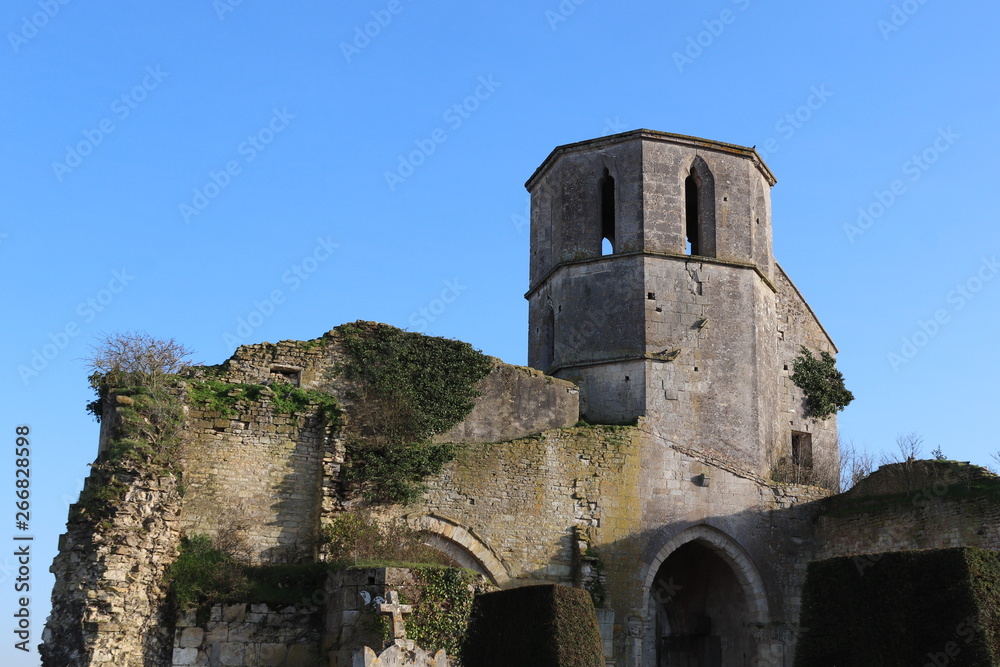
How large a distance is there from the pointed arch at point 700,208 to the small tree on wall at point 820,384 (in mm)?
3244

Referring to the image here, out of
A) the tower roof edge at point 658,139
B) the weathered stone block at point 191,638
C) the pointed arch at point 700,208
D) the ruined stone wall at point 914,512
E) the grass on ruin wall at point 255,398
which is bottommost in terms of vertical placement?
the weathered stone block at point 191,638

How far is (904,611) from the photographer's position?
927 cm

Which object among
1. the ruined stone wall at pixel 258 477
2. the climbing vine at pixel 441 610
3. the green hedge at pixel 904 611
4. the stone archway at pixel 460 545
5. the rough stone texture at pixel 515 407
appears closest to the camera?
the green hedge at pixel 904 611

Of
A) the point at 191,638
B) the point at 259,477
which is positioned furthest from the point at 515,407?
the point at 191,638

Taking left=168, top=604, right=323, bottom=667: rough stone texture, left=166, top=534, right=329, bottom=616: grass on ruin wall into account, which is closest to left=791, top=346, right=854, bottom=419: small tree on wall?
left=166, top=534, right=329, bottom=616: grass on ruin wall

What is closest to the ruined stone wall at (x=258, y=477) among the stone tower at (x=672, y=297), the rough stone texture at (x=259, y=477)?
the rough stone texture at (x=259, y=477)

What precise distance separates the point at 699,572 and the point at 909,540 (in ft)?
14.8

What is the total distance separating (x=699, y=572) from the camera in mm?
19953

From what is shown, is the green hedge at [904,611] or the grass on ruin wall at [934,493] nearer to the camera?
the green hedge at [904,611]

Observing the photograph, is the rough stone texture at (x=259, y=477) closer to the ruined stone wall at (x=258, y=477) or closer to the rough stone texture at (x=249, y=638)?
the ruined stone wall at (x=258, y=477)

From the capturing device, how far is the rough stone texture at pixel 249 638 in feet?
42.1

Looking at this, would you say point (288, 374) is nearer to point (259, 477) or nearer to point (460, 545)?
point (259, 477)

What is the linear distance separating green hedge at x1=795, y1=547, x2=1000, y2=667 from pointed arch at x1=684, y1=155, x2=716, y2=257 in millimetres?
11453

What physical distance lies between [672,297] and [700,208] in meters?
2.14
